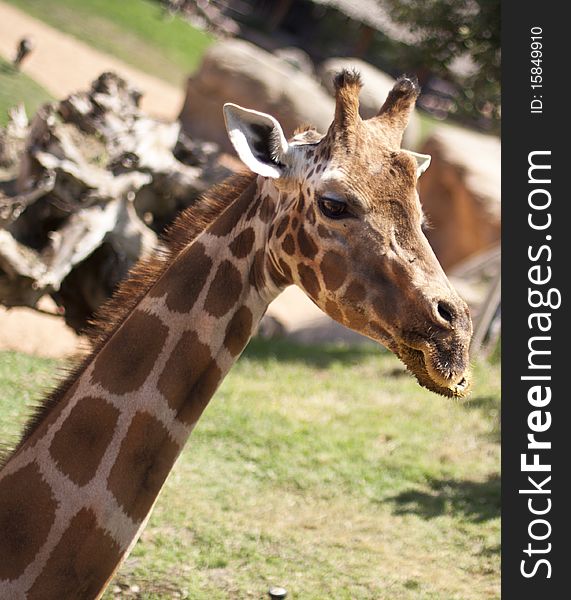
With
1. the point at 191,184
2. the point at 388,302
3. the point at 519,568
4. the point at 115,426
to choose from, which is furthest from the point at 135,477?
the point at 191,184

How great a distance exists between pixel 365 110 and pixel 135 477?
54.3 feet

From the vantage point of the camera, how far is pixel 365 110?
779 inches

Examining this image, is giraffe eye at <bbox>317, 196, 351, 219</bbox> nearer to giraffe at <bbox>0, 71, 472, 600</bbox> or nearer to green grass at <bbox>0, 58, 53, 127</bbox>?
giraffe at <bbox>0, 71, 472, 600</bbox>

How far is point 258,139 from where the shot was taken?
4.20 metres

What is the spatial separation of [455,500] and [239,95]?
13.1 metres

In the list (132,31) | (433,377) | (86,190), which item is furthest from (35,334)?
(132,31)

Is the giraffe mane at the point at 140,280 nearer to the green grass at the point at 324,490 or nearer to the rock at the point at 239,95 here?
the green grass at the point at 324,490

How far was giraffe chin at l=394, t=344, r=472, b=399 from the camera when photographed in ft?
12.6

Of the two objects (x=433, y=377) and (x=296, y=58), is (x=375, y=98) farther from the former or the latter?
(x=433, y=377)

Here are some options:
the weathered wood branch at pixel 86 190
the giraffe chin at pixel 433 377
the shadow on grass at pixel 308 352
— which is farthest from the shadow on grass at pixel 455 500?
the giraffe chin at pixel 433 377

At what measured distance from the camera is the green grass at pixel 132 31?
87.8 feet

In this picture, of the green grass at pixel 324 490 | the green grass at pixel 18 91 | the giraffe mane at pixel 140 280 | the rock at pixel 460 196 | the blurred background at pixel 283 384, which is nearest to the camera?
the giraffe mane at pixel 140 280

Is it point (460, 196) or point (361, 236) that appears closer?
point (361, 236)

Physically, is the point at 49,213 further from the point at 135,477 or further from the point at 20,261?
the point at 135,477
